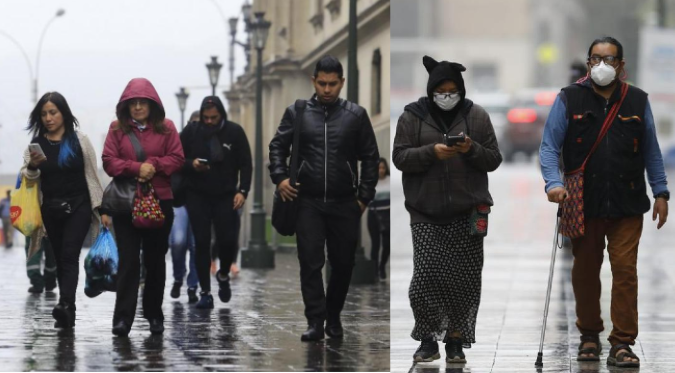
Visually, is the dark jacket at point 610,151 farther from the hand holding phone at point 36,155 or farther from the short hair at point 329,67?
the hand holding phone at point 36,155

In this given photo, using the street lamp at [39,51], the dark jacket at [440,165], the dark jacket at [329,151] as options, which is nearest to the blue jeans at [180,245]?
the street lamp at [39,51]

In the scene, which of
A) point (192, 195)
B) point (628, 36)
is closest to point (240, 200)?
point (192, 195)

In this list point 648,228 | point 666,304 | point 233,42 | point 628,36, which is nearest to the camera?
point 666,304

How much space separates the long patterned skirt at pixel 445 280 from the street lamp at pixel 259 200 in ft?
25.6

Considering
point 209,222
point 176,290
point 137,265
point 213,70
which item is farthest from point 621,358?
point 213,70

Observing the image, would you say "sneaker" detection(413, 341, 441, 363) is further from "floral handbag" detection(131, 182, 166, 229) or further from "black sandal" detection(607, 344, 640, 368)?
"floral handbag" detection(131, 182, 166, 229)

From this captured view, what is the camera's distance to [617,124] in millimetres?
9750

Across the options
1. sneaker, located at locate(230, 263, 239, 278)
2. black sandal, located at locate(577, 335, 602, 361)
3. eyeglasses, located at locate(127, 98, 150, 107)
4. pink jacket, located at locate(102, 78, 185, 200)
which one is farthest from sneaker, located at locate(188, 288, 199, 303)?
black sandal, located at locate(577, 335, 602, 361)

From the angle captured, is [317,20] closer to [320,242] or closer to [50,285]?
[50,285]

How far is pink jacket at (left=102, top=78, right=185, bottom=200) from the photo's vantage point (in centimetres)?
1062

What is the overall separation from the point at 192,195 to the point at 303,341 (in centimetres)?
330

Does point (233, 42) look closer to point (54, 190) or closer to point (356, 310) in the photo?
point (356, 310)

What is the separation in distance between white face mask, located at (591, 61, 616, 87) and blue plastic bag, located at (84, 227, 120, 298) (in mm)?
3338

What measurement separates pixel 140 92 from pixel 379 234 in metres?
8.56
